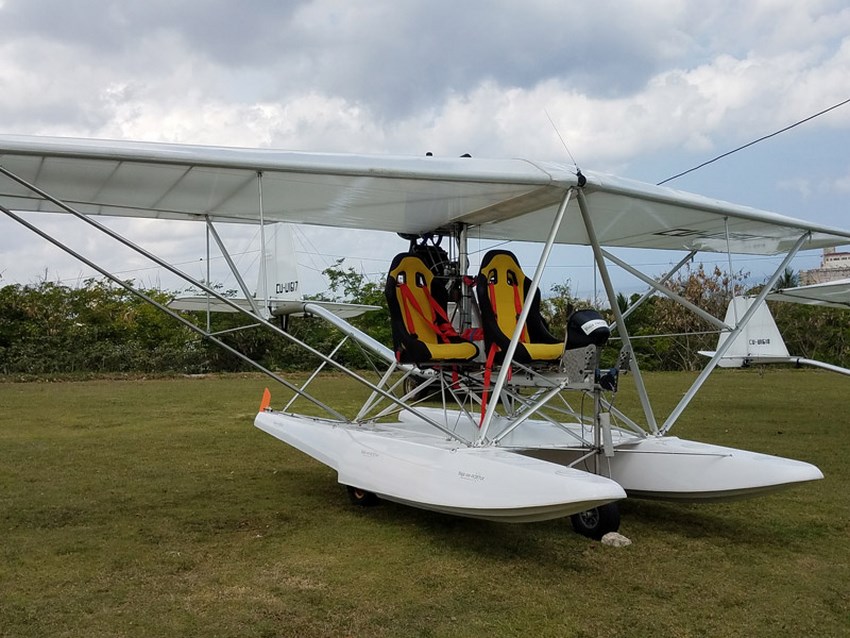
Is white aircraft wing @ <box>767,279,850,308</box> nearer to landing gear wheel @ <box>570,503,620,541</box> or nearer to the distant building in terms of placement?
landing gear wheel @ <box>570,503,620,541</box>

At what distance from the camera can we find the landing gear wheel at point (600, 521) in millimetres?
5055

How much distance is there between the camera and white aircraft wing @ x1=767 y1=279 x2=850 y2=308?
37.2 ft

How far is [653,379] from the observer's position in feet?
62.0

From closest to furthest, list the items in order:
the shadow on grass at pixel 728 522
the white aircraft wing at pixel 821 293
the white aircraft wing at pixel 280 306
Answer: the shadow on grass at pixel 728 522, the white aircraft wing at pixel 280 306, the white aircraft wing at pixel 821 293

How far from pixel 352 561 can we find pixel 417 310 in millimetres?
2650

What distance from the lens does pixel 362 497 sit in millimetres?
6066

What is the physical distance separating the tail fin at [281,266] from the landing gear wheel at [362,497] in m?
3.11

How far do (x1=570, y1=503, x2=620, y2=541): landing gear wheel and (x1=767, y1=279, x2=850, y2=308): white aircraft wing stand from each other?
7.20 m

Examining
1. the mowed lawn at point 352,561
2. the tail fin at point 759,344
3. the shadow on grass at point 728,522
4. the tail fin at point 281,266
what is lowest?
the shadow on grass at point 728,522

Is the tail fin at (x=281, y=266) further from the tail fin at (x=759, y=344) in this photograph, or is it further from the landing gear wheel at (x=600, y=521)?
the tail fin at (x=759, y=344)

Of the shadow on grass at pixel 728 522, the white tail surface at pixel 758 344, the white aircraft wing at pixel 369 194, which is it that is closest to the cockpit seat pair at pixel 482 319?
the white aircraft wing at pixel 369 194

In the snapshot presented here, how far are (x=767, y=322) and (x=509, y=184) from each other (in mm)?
9051

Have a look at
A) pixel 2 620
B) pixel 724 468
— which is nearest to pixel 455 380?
pixel 724 468

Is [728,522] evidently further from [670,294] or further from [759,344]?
[759,344]
